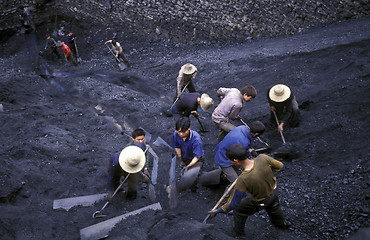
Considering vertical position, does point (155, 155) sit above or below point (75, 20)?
below

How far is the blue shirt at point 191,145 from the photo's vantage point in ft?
14.8

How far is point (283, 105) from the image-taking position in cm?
556

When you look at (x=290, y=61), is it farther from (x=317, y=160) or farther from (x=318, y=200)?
(x=318, y=200)

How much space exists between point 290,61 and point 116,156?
5.70 metres

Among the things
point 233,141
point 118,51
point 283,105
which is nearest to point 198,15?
point 118,51

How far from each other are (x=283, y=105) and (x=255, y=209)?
271 cm

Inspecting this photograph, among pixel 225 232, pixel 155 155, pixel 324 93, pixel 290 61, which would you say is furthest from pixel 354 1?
pixel 225 232

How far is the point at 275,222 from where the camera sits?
12.5 feet

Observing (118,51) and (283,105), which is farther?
(118,51)

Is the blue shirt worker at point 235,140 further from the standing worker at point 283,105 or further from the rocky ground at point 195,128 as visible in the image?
the standing worker at point 283,105

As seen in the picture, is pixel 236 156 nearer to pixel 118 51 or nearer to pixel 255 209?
pixel 255 209

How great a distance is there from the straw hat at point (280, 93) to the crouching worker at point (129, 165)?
8.33 ft

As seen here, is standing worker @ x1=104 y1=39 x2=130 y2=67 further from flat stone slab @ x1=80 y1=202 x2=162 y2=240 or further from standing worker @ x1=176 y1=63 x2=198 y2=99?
flat stone slab @ x1=80 y1=202 x2=162 y2=240

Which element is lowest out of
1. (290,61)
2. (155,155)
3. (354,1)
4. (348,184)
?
(155,155)
